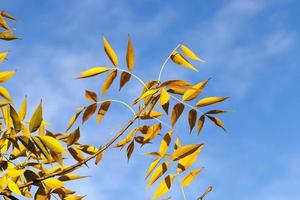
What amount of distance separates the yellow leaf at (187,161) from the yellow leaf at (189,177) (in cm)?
4

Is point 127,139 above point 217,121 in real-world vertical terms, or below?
below

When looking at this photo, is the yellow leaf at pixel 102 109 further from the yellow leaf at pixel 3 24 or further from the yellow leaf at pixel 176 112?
the yellow leaf at pixel 3 24

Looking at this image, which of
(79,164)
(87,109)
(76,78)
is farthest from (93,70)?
(79,164)

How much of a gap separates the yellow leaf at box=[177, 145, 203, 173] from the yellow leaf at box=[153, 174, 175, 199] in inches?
1.4

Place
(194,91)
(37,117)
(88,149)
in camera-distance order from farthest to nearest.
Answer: (88,149) < (194,91) < (37,117)

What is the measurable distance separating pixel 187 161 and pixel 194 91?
0.70 ft

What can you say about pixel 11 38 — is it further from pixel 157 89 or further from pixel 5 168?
pixel 157 89

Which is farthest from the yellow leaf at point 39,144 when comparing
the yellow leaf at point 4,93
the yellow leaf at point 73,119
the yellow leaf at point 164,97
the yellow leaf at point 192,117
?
the yellow leaf at point 192,117

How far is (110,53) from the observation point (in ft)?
4.65

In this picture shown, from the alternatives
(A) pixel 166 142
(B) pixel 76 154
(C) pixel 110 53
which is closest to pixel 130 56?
(C) pixel 110 53

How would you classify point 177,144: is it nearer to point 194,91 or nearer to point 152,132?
point 152,132

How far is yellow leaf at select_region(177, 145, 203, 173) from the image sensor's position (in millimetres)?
1396

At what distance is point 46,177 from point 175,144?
409mm

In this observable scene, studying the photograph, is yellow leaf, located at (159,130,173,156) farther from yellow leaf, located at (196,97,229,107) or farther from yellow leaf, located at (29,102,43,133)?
yellow leaf, located at (29,102,43,133)
